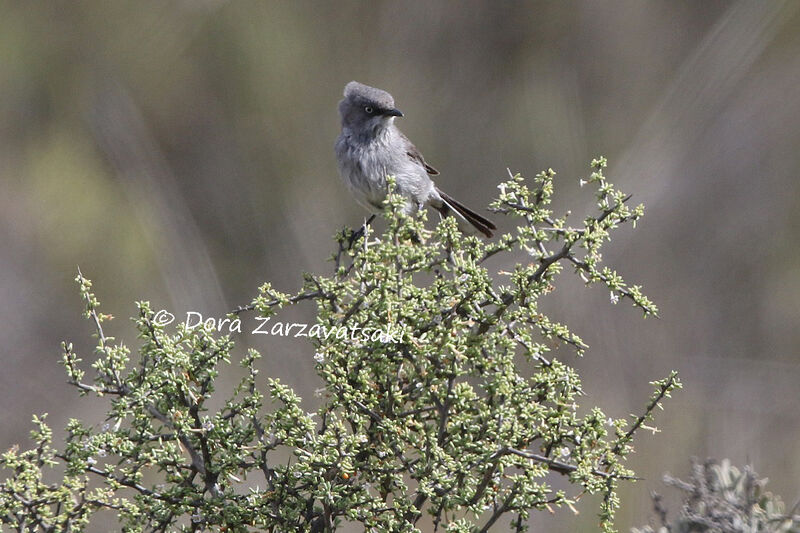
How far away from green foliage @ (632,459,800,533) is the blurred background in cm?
440

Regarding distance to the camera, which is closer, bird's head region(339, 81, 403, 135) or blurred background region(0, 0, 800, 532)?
bird's head region(339, 81, 403, 135)

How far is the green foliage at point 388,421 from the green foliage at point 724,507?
0.64 feet

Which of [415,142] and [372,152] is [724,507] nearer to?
[372,152]

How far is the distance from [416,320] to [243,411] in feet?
1.06

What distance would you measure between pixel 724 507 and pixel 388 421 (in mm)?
500

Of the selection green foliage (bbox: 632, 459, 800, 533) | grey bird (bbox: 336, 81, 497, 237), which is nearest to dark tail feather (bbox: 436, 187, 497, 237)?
grey bird (bbox: 336, 81, 497, 237)

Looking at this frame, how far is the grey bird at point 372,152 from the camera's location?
3.10 metres

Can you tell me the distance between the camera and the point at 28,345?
19.4 ft

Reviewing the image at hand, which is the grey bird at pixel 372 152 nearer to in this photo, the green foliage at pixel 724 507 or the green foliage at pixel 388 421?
the green foliage at pixel 388 421

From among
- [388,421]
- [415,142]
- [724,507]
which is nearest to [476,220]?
[388,421]

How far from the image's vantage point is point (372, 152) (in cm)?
316

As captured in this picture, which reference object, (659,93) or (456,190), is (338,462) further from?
(659,93)

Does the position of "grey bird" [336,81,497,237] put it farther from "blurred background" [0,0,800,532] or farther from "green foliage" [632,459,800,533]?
"blurred background" [0,0,800,532]

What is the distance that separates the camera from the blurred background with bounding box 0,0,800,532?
5.78 m
